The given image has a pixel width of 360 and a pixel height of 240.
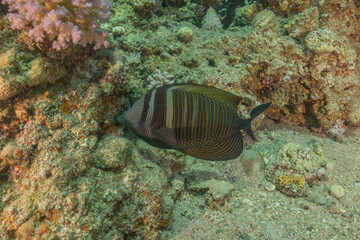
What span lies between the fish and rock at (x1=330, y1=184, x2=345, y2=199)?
73.8 inches

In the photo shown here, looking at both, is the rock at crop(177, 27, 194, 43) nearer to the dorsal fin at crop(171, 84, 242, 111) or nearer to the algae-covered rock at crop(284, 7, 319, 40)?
the algae-covered rock at crop(284, 7, 319, 40)

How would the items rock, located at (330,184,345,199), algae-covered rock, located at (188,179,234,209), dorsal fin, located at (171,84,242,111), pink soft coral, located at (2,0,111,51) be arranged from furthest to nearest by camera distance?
rock, located at (330,184,345,199), algae-covered rock, located at (188,179,234,209), dorsal fin, located at (171,84,242,111), pink soft coral, located at (2,0,111,51)

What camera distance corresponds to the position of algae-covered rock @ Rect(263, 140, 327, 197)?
11.1 ft

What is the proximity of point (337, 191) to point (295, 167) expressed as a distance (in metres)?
0.63

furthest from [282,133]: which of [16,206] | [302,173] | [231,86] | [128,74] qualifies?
[16,206]

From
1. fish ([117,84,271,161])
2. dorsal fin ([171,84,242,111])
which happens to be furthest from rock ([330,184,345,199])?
dorsal fin ([171,84,242,111])

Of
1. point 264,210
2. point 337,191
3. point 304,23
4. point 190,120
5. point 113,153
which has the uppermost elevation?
point 304,23

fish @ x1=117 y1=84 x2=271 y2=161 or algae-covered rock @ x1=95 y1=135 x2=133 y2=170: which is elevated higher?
fish @ x1=117 y1=84 x2=271 y2=161

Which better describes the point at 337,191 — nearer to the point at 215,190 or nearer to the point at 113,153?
the point at 215,190

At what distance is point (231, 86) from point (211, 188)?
165cm

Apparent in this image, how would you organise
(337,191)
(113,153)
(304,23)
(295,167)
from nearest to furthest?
(113,153), (337,191), (295,167), (304,23)

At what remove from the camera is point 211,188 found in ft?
9.97

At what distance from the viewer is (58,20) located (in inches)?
78.8

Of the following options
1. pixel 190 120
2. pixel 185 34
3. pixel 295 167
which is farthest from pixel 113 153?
pixel 185 34
